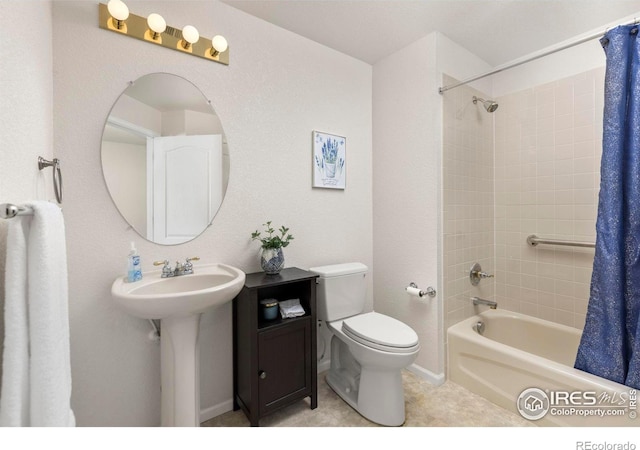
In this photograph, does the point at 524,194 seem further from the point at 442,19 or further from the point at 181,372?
the point at 181,372

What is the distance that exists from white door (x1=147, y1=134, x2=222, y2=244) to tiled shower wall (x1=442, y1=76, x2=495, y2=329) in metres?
1.55

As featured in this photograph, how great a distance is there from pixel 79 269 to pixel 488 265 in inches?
111

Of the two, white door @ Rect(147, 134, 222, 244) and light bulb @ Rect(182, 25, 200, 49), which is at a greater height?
light bulb @ Rect(182, 25, 200, 49)

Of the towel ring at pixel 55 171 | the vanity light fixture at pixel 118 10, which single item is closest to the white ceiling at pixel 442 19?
the vanity light fixture at pixel 118 10

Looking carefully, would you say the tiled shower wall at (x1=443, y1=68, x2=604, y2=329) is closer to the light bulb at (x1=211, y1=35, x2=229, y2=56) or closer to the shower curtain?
the shower curtain

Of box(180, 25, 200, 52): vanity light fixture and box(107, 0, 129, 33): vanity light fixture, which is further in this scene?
box(180, 25, 200, 52): vanity light fixture

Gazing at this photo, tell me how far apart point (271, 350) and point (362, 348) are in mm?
512

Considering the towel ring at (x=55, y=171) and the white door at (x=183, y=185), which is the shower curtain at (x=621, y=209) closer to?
the white door at (x=183, y=185)

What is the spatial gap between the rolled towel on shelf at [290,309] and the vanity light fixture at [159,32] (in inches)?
58.5

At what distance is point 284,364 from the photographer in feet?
5.29

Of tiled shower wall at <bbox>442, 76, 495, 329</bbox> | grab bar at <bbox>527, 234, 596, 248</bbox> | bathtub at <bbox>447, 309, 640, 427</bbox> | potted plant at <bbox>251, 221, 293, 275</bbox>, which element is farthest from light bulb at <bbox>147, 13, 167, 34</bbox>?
grab bar at <bbox>527, 234, 596, 248</bbox>

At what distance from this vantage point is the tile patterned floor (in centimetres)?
161

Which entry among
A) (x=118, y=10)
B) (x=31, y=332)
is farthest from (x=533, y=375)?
(x=118, y=10)

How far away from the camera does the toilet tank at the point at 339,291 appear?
1893 mm
